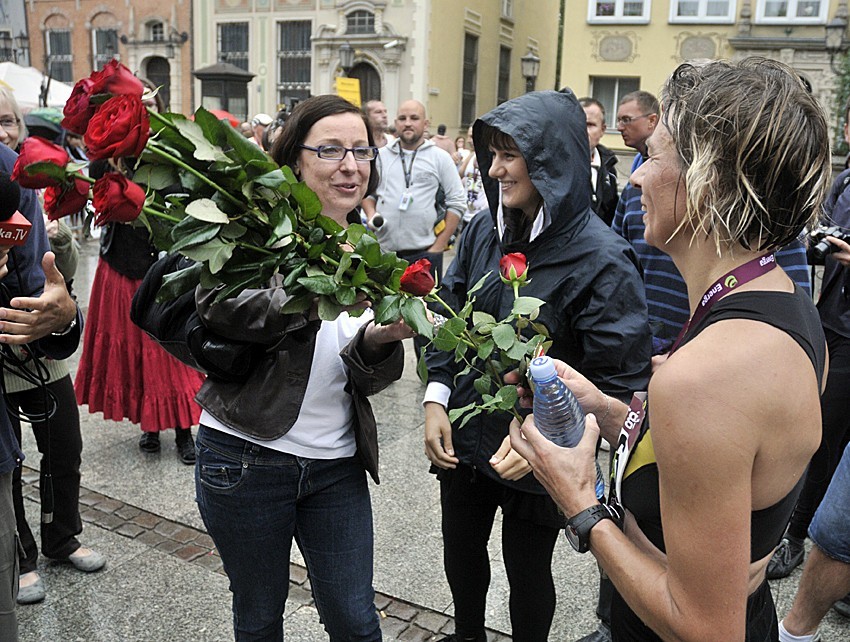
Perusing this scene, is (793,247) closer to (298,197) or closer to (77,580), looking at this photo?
(298,197)

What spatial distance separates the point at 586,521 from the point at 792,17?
24.8 meters

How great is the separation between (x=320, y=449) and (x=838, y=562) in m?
1.82

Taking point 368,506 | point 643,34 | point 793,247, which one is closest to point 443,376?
point 368,506

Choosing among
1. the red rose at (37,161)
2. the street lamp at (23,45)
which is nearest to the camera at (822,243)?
the red rose at (37,161)

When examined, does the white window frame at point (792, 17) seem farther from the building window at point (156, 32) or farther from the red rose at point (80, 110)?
the red rose at point (80, 110)

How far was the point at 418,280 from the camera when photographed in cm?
174

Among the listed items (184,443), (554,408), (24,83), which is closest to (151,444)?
(184,443)

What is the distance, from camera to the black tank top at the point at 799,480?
4.26 feet

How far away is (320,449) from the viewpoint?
83.8 inches

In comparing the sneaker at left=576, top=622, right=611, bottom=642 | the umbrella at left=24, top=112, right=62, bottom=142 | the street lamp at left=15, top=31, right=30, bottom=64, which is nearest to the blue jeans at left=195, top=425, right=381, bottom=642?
the sneaker at left=576, top=622, right=611, bottom=642

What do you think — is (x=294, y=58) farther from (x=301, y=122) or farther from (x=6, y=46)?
(x=301, y=122)

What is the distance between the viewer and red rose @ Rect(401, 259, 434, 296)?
5.70 ft

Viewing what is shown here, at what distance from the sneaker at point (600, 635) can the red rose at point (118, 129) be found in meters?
2.39

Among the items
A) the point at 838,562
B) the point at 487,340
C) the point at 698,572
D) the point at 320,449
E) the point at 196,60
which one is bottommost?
the point at 838,562
